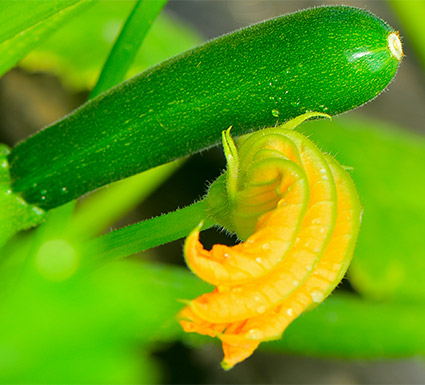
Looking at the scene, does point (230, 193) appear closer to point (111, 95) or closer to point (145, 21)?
point (111, 95)

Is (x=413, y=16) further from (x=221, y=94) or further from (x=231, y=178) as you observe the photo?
(x=231, y=178)

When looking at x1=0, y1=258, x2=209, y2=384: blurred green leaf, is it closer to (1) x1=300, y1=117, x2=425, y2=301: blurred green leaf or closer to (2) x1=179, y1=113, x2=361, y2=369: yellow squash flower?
(2) x1=179, y1=113, x2=361, y2=369: yellow squash flower

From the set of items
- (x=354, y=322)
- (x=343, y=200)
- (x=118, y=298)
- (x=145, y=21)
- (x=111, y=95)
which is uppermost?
(x=145, y=21)

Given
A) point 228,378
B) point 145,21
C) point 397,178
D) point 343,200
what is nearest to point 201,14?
point 397,178

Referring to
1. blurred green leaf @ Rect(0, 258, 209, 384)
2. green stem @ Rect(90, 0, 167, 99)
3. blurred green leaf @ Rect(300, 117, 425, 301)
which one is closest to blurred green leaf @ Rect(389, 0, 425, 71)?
blurred green leaf @ Rect(300, 117, 425, 301)

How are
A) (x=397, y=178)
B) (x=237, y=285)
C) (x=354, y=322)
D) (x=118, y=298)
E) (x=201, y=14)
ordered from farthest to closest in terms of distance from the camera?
1. (x=201, y=14)
2. (x=397, y=178)
3. (x=354, y=322)
4. (x=237, y=285)
5. (x=118, y=298)
